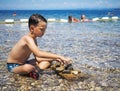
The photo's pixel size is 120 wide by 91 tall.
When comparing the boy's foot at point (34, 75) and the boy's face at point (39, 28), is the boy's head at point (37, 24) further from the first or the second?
the boy's foot at point (34, 75)

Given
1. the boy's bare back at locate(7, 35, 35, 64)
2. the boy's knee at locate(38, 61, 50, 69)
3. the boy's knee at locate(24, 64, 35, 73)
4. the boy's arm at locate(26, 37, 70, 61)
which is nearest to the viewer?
the boy's arm at locate(26, 37, 70, 61)

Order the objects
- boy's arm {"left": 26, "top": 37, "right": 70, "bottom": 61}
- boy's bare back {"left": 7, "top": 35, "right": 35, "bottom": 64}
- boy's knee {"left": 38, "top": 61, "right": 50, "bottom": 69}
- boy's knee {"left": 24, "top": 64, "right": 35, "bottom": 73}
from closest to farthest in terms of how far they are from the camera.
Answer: boy's arm {"left": 26, "top": 37, "right": 70, "bottom": 61} < boy's knee {"left": 24, "top": 64, "right": 35, "bottom": 73} < boy's bare back {"left": 7, "top": 35, "right": 35, "bottom": 64} < boy's knee {"left": 38, "top": 61, "right": 50, "bottom": 69}

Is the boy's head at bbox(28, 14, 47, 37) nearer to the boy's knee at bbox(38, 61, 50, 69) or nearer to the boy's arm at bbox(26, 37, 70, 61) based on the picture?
the boy's arm at bbox(26, 37, 70, 61)

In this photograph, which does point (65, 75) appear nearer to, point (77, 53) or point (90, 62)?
point (90, 62)

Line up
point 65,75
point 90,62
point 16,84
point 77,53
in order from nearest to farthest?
point 16,84, point 65,75, point 90,62, point 77,53

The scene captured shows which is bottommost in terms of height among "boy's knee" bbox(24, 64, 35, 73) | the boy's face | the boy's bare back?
"boy's knee" bbox(24, 64, 35, 73)

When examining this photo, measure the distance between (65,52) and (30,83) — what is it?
15.9ft

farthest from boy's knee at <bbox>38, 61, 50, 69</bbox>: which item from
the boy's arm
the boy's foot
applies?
the boy's arm

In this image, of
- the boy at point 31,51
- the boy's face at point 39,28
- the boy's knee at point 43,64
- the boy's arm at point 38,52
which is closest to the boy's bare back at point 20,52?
the boy at point 31,51

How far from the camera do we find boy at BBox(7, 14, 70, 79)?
20.9ft

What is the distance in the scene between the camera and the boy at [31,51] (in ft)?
20.9

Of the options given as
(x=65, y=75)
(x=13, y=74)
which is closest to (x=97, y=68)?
(x=65, y=75)

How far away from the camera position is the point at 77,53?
424 inches

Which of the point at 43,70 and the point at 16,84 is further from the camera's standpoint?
the point at 43,70
